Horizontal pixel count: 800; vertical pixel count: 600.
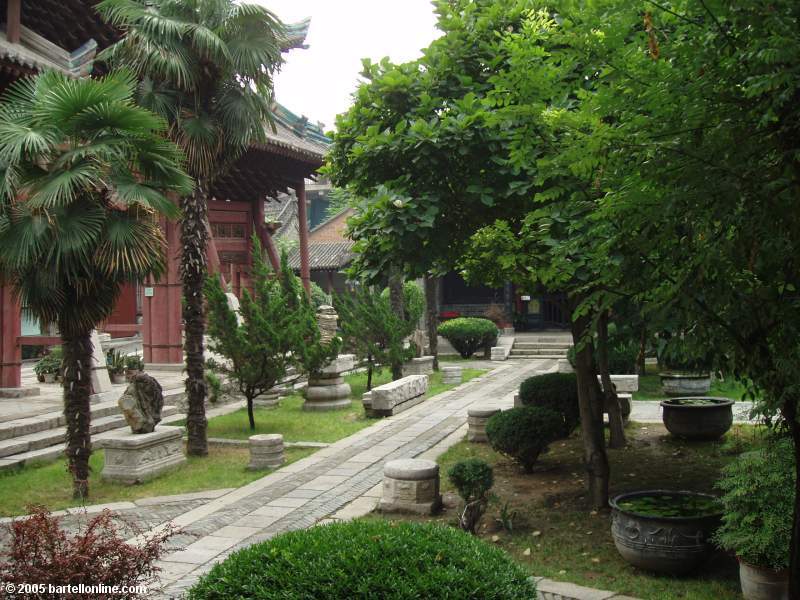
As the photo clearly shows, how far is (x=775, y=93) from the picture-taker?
3072 millimetres

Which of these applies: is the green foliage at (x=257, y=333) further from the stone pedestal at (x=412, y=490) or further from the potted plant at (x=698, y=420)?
the potted plant at (x=698, y=420)

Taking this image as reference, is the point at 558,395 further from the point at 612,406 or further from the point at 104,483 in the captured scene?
the point at 104,483

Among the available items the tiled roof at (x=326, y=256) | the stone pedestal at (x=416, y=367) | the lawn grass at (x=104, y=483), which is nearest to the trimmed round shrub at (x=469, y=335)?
the stone pedestal at (x=416, y=367)

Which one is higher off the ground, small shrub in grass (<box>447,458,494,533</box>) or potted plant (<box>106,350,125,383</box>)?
potted plant (<box>106,350,125,383</box>)

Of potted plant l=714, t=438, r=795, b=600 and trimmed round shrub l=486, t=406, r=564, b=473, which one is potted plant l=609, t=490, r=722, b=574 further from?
trimmed round shrub l=486, t=406, r=564, b=473

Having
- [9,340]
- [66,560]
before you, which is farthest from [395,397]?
[66,560]

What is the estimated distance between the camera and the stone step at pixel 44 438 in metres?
9.96

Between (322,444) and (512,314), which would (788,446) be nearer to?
(322,444)

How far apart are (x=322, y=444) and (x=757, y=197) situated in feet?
28.6

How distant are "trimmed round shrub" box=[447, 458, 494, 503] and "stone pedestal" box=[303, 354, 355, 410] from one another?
7.92m

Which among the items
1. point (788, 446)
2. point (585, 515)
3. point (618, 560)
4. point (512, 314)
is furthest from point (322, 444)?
point (512, 314)

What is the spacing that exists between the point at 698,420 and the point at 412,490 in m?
4.68

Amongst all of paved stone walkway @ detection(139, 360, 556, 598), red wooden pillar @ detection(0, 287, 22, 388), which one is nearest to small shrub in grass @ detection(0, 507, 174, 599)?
paved stone walkway @ detection(139, 360, 556, 598)

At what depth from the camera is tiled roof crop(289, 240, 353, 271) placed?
33053 millimetres
